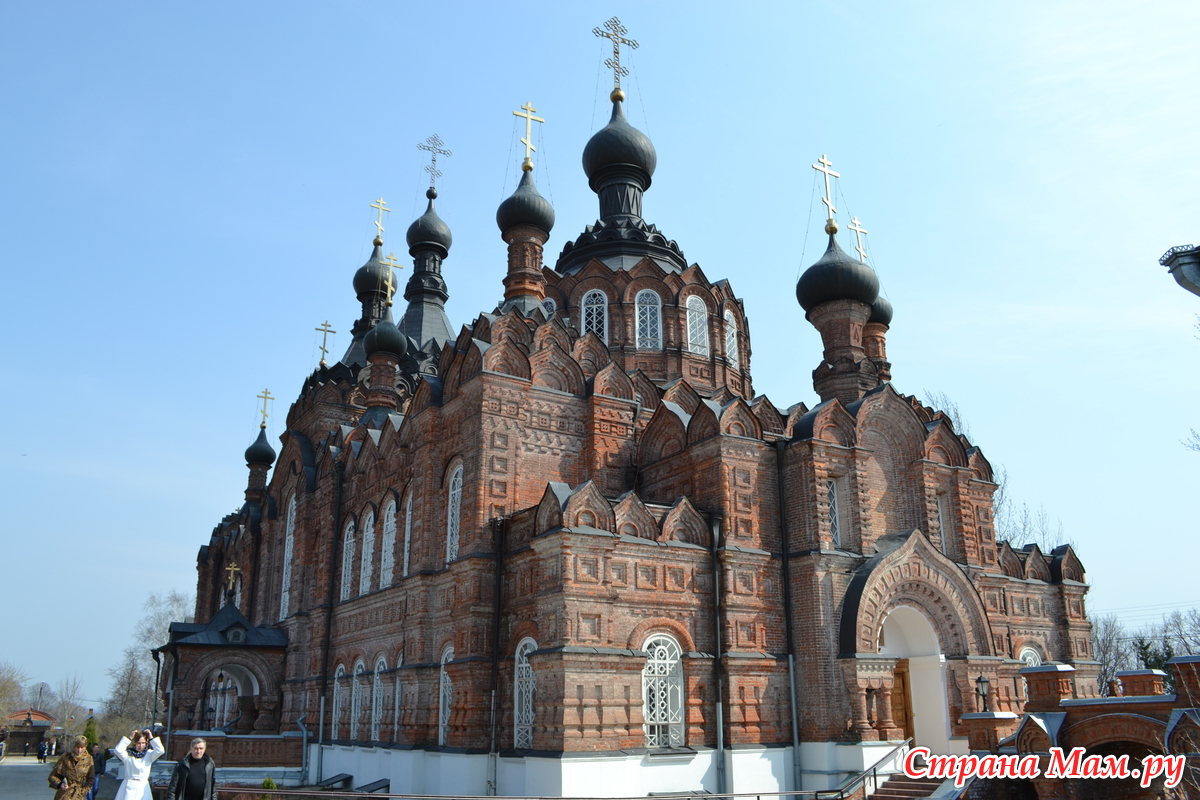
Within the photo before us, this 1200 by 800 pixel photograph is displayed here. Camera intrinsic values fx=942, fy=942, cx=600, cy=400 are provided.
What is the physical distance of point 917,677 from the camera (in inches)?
583

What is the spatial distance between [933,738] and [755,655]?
338cm

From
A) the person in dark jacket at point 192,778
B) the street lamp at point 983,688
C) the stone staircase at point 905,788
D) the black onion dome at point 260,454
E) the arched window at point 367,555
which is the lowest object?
the stone staircase at point 905,788

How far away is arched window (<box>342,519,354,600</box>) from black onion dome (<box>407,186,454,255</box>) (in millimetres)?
11384

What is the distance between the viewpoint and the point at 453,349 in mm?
16156

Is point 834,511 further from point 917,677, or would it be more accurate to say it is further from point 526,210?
point 526,210

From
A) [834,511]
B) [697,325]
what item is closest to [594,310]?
[697,325]

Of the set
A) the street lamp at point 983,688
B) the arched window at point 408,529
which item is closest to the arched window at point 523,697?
the arched window at point 408,529

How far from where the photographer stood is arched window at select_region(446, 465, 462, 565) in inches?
595

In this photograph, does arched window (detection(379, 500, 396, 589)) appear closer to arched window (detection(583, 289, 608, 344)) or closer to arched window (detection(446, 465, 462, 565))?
arched window (detection(446, 465, 462, 565))

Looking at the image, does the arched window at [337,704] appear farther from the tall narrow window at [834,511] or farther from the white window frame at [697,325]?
the tall narrow window at [834,511]

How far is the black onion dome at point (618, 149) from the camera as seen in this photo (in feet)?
68.0

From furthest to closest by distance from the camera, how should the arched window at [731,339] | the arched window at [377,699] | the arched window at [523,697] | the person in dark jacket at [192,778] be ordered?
the arched window at [731,339], the arched window at [377,699], the arched window at [523,697], the person in dark jacket at [192,778]

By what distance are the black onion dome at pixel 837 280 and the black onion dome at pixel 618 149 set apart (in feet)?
16.2

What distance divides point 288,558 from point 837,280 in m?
14.4
